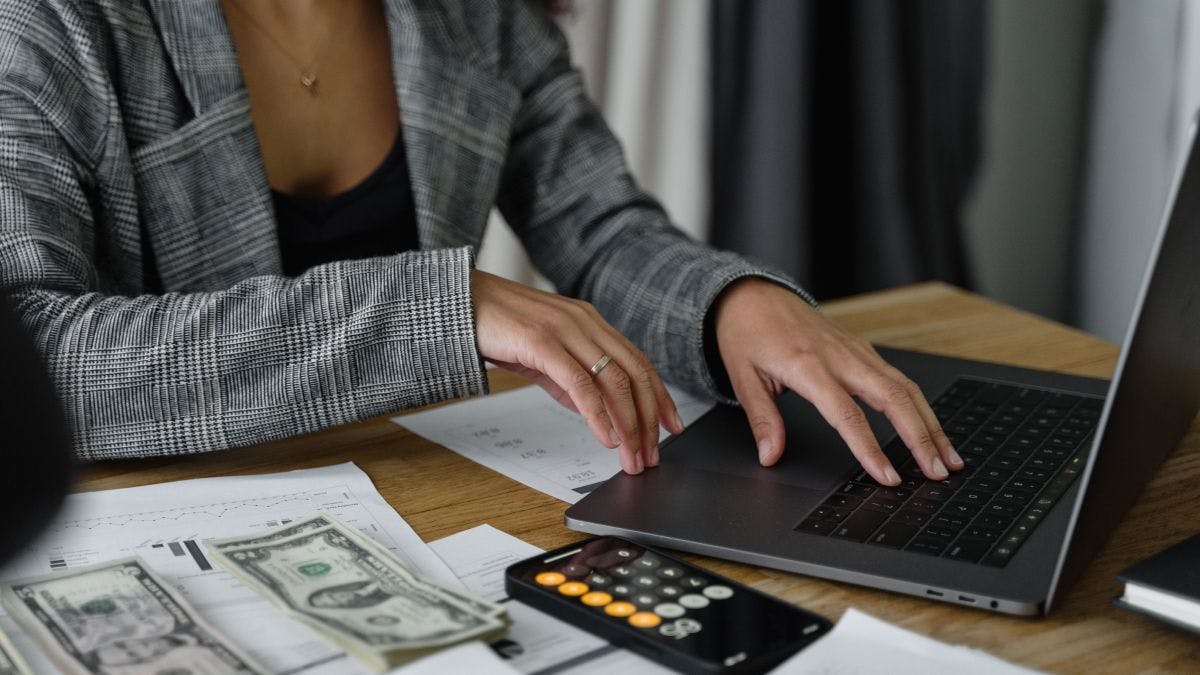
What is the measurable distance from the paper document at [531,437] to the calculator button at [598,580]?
0.46ft

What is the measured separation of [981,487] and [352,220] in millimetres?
640

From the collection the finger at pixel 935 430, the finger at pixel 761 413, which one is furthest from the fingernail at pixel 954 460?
the finger at pixel 761 413

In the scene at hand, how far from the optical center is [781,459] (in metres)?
0.79

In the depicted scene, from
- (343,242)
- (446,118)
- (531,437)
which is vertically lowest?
(531,437)

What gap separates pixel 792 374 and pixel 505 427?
0.73 feet

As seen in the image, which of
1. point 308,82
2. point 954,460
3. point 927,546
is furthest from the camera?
point 308,82

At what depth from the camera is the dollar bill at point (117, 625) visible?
0.54 metres

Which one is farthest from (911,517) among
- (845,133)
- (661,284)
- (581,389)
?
(845,133)

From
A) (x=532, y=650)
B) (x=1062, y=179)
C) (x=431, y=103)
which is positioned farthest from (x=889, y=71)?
(x=532, y=650)

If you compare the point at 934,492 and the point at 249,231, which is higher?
the point at 249,231

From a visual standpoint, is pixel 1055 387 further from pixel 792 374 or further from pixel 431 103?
pixel 431 103

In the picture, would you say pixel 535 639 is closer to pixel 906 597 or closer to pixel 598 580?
pixel 598 580

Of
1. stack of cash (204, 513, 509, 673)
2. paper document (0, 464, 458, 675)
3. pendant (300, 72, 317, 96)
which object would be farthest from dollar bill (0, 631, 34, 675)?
pendant (300, 72, 317, 96)

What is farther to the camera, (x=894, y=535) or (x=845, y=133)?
(x=845, y=133)
